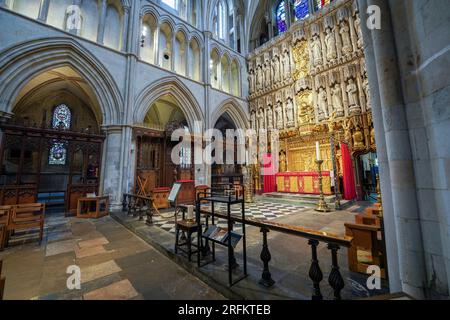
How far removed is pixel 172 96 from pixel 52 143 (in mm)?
5113

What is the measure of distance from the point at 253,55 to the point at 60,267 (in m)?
14.0

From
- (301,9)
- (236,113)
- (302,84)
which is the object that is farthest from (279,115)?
(301,9)

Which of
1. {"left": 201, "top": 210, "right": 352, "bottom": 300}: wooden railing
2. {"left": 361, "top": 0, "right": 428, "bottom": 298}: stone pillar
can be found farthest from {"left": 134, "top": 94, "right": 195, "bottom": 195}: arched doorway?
{"left": 361, "top": 0, "right": 428, "bottom": 298}: stone pillar

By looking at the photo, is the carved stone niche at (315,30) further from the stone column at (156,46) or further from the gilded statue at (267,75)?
the stone column at (156,46)

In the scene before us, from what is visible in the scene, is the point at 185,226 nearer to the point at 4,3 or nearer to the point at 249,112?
the point at 4,3

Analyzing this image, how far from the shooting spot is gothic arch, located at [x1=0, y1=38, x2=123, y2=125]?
5.33 meters

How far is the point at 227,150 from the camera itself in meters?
11.6

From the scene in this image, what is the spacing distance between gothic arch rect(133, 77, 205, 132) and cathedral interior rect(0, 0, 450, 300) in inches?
3.0

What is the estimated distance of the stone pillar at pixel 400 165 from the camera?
122cm

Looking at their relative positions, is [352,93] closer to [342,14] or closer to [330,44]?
[330,44]

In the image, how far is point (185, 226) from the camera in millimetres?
2381

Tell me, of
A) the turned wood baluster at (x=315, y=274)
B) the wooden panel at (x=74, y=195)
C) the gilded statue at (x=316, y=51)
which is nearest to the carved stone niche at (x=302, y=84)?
the gilded statue at (x=316, y=51)

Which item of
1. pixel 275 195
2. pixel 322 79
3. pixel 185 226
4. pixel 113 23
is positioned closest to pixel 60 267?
pixel 185 226

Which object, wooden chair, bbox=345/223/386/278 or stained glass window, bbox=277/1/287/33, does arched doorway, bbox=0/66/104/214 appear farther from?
stained glass window, bbox=277/1/287/33
